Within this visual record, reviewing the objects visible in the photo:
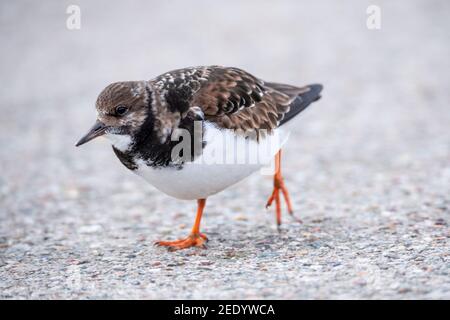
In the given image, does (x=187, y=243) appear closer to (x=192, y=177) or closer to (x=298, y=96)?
(x=192, y=177)

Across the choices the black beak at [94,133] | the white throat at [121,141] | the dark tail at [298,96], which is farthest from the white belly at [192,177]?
the dark tail at [298,96]

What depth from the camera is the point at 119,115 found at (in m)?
4.56

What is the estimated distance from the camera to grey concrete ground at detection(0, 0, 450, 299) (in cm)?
452

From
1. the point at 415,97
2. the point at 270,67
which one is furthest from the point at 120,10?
the point at 415,97

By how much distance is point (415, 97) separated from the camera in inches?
374

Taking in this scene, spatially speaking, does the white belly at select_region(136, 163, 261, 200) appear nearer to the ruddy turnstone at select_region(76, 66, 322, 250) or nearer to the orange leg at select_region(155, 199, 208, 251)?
the ruddy turnstone at select_region(76, 66, 322, 250)

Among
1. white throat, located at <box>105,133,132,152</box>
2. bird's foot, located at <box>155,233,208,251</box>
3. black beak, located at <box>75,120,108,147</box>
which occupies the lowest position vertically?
bird's foot, located at <box>155,233,208,251</box>

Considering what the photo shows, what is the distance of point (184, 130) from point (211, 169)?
0.35 m

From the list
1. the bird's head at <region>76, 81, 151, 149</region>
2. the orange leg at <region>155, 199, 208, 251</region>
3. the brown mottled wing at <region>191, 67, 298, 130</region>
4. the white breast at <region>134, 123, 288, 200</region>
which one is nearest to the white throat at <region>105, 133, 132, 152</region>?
the bird's head at <region>76, 81, 151, 149</region>

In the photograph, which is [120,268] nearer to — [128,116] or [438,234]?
[128,116]

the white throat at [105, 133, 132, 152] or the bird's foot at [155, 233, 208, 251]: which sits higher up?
the white throat at [105, 133, 132, 152]

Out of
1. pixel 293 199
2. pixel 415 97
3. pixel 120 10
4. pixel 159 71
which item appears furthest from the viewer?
pixel 120 10

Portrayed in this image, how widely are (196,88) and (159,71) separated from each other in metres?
6.10

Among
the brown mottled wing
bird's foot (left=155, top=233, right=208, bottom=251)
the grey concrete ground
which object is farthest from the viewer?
bird's foot (left=155, top=233, right=208, bottom=251)
